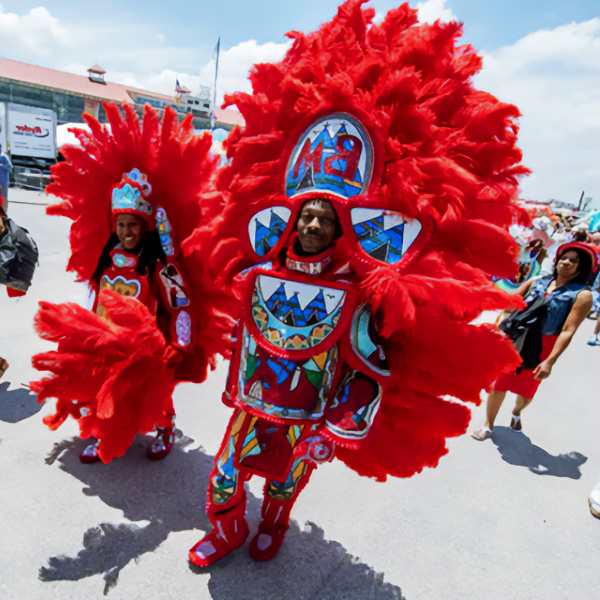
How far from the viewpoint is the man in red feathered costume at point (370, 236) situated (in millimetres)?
1339

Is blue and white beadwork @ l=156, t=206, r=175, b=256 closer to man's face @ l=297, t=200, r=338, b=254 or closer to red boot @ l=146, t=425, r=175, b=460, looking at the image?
man's face @ l=297, t=200, r=338, b=254

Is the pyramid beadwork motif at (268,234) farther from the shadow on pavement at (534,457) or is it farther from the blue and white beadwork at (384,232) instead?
the shadow on pavement at (534,457)

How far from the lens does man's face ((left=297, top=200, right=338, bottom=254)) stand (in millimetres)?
1388

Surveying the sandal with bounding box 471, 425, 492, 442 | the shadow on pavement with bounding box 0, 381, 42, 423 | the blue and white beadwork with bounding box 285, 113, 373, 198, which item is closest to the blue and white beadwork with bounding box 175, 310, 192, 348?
the blue and white beadwork with bounding box 285, 113, 373, 198

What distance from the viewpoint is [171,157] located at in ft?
6.78

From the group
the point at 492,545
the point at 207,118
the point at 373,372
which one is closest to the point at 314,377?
the point at 373,372

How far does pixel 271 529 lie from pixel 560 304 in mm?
2301

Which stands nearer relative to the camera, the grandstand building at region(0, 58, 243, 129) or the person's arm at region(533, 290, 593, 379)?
the person's arm at region(533, 290, 593, 379)

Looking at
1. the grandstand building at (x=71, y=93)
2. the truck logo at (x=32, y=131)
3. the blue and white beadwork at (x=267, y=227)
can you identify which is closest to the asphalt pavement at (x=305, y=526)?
the blue and white beadwork at (x=267, y=227)

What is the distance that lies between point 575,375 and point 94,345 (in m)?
5.24

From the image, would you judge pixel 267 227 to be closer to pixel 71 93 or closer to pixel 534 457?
→ pixel 534 457

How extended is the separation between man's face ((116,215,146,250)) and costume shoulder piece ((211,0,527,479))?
2.42ft

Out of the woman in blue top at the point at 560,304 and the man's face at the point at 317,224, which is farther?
the woman in blue top at the point at 560,304

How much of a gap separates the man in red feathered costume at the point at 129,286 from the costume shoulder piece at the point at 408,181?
23.6 inches
